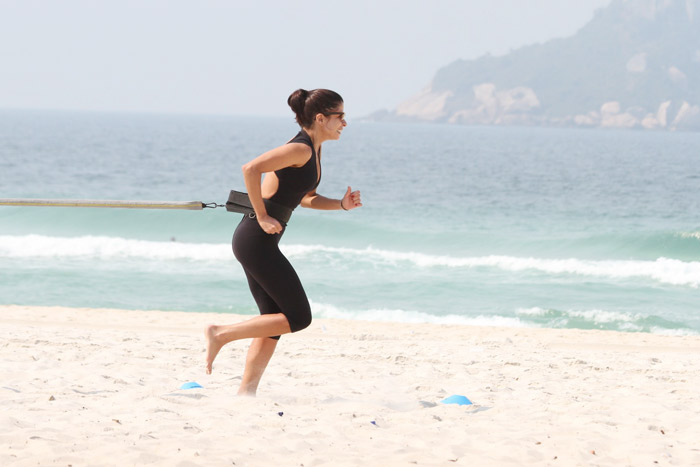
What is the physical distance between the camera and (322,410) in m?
4.72

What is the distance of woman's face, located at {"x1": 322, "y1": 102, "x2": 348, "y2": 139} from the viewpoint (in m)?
4.33

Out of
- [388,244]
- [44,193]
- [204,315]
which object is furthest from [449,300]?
[44,193]

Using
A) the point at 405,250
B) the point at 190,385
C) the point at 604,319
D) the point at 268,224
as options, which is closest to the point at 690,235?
the point at 405,250

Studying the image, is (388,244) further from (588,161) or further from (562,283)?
(588,161)

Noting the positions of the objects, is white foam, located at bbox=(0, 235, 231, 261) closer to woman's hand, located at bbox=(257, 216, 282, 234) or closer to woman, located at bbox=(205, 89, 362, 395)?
woman, located at bbox=(205, 89, 362, 395)

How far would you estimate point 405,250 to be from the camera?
2192cm

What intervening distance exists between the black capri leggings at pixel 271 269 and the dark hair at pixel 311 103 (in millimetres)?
587

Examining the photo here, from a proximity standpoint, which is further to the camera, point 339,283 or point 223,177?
point 223,177

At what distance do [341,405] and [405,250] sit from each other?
17.1m

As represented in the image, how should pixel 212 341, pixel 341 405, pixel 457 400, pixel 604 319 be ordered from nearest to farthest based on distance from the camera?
1. pixel 212 341
2. pixel 341 405
3. pixel 457 400
4. pixel 604 319

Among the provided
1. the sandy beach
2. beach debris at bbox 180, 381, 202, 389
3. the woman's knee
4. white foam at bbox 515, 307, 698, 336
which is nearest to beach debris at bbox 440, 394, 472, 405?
the sandy beach

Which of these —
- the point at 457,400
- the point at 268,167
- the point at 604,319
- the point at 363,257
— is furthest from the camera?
the point at 363,257

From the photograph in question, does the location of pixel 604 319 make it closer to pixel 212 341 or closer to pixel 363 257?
pixel 363 257

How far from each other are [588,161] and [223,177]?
31341mm
